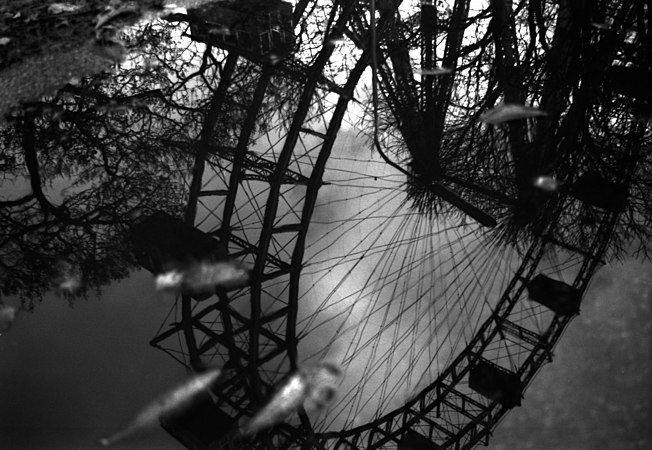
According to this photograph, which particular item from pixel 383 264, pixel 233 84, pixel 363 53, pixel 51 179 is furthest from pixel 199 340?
pixel 363 53

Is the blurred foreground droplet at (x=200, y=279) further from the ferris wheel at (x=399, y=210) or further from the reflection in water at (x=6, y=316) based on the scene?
the reflection in water at (x=6, y=316)

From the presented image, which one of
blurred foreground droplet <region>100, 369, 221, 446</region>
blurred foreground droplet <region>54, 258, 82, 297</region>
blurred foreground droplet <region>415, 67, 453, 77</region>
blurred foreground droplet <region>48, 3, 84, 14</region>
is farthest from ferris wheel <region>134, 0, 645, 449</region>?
blurred foreground droplet <region>48, 3, 84, 14</region>

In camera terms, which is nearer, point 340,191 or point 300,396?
point 300,396

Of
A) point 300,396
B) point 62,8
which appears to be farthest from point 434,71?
point 300,396

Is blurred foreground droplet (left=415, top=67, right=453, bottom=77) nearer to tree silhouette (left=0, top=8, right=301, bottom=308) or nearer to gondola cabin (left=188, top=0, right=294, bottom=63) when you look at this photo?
gondola cabin (left=188, top=0, right=294, bottom=63)

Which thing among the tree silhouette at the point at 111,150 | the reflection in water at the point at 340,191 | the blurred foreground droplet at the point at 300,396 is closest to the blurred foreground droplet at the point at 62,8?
the reflection in water at the point at 340,191

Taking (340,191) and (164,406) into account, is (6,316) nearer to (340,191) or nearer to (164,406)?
(164,406)
